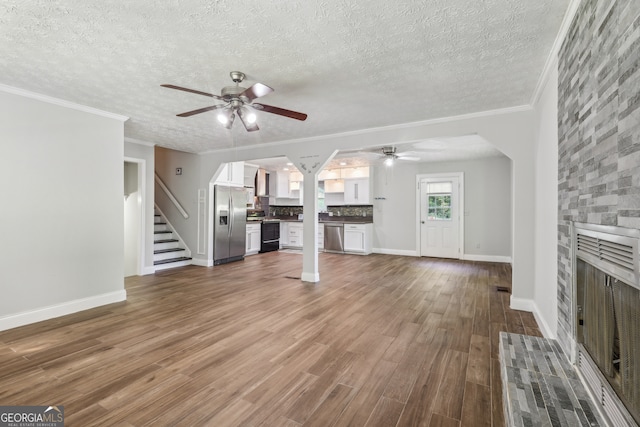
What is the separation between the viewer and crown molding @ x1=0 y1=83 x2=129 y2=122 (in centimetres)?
303

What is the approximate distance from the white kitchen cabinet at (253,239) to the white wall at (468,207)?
10.5 ft

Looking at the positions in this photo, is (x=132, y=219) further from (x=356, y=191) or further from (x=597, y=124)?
(x=597, y=124)

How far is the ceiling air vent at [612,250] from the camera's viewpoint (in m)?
1.13

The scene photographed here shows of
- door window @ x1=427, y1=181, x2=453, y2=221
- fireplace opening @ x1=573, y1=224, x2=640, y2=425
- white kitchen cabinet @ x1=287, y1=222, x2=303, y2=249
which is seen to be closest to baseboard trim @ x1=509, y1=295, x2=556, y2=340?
fireplace opening @ x1=573, y1=224, x2=640, y2=425

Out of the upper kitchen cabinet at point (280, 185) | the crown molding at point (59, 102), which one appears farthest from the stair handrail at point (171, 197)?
the crown molding at point (59, 102)

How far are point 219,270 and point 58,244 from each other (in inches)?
112

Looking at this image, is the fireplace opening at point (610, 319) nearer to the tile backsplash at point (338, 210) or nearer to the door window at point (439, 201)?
the door window at point (439, 201)

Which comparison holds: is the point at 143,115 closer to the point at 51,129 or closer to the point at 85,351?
the point at 51,129

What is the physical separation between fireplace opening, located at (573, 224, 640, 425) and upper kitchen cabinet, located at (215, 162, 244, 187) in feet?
19.7

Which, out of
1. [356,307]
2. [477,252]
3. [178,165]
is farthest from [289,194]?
[356,307]

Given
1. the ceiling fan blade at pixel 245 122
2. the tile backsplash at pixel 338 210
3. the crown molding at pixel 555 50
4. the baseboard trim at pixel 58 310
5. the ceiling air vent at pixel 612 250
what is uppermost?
the crown molding at pixel 555 50

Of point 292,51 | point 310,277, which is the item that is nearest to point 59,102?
point 292,51

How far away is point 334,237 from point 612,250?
23.2 ft

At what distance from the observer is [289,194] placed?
937cm
